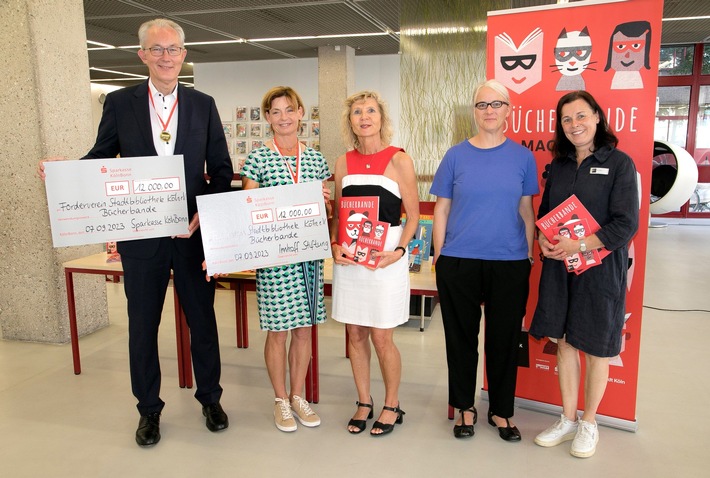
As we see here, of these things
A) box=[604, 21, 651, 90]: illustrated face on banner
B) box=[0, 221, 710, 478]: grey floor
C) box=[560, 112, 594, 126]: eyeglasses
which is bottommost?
box=[0, 221, 710, 478]: grey floor

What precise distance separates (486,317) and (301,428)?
1126 mm

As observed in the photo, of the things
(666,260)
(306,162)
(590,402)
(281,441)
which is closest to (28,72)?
(306,162)

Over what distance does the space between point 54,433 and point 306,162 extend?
191 cm

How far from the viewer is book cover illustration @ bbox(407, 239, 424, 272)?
3.34 m

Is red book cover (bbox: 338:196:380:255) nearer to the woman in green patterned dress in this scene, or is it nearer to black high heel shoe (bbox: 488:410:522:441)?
the woman in green patterned dress

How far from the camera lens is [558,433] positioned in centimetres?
264

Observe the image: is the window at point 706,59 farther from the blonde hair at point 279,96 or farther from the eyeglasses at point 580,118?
the blonde hair at point 279,96

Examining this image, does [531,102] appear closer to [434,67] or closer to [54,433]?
[54,433]

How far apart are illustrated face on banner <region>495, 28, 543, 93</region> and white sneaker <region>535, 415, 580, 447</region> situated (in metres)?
1.68

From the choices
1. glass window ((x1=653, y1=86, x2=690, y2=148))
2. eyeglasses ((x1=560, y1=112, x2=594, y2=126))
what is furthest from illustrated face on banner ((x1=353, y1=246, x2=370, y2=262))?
glass window ((x1=653, y1=86, x2=690, y2=148))

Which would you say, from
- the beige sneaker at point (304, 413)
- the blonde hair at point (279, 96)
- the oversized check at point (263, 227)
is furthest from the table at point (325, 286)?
the blonde hair at point (279, 96)

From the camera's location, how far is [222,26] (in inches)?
299

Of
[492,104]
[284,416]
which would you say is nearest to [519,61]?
[492,104]

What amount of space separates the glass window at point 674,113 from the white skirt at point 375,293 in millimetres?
10393
